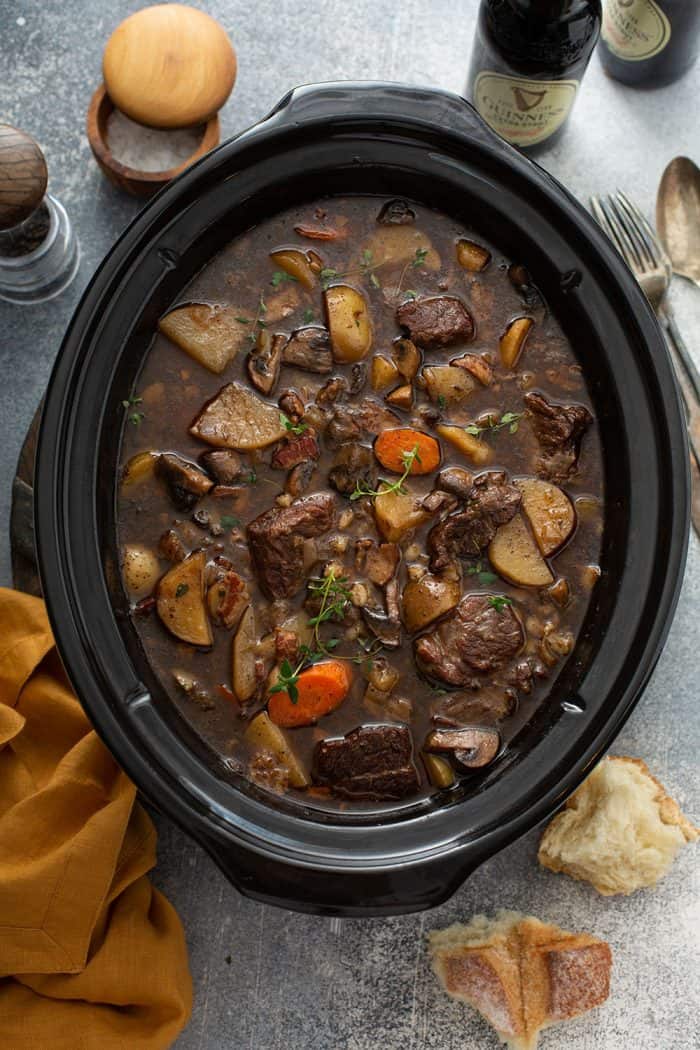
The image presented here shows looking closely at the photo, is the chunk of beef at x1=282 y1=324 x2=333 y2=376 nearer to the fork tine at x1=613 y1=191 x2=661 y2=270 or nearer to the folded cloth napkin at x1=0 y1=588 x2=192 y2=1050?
the folded cloth napkin at x1=0 y1=588 x2=192 y2=1050

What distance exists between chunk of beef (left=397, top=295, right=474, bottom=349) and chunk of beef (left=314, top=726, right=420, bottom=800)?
40.3 inches

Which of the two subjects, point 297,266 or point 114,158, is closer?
point 297,266

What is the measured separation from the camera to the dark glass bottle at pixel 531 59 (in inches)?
114

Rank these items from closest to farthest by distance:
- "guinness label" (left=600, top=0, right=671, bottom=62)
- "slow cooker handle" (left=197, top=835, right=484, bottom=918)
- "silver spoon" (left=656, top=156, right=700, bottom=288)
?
1. "slow cooker handle" (left=197, top=835, right=484, bottom=918)
2. "guinness label" (left=600, top=0, right=671, bottom=62)
3. "silver spoon" (left=656, top=156, right=700, bottom=288)

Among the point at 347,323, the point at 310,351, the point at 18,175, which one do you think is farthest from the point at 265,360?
the point at 18,175

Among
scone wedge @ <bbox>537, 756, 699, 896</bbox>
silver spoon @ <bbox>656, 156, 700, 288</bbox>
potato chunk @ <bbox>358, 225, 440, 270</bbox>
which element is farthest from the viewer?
silver spoon @ <bbox>656, 156, 700, 288</bbox>

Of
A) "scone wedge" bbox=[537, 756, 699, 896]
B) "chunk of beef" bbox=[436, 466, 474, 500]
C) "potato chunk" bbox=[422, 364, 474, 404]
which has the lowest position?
"scone wedge" bbox=[537, 756, 699, 896]

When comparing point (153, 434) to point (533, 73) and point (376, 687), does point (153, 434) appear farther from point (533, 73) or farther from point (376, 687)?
point (533, 73)

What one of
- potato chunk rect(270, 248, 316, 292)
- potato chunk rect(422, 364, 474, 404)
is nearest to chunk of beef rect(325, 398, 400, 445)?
potato chunk rect(422, 364, 474, 404)

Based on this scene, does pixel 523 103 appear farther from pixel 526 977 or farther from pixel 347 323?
pixel 526 977

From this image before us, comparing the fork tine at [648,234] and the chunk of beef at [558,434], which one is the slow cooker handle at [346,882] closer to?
the chunk of beef at [558,434]

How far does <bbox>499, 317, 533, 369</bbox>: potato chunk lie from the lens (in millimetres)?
2807

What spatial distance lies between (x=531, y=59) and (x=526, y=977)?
8.63 ft

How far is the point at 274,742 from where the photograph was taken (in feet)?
8.96
